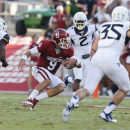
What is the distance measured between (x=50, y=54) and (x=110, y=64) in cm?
173

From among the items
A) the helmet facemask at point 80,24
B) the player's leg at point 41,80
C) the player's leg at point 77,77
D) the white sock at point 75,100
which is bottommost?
the player's leg at point 77,77

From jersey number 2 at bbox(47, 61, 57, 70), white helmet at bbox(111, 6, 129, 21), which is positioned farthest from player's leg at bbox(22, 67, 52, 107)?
white helmet at bbox(111, 6, 129, 21)

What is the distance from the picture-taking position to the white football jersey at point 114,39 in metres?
4.48

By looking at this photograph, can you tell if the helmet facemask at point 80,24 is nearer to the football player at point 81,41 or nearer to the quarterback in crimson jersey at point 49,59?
the football player at point 81,41

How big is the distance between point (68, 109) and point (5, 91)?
7.45 meters

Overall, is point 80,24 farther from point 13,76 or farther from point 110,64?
point 13,76

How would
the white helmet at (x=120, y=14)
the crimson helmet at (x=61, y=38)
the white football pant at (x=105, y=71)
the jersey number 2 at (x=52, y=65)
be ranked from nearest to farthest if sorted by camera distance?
the white football pant at (x=105, y=71) → the white helmet at (x=120, y=14) → the crimson helmet at (x=61, y=38) → the jersey number 2 at (x=52, y=65)

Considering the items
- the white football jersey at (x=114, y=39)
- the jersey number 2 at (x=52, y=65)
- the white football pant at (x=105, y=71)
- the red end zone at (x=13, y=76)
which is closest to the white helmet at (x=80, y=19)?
the jersey number 2 at (x=52, y=65)

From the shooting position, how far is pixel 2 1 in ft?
54.2

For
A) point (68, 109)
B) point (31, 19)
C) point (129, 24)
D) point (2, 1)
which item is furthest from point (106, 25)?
point (2, 1)

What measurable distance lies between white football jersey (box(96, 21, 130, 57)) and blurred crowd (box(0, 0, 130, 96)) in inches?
239

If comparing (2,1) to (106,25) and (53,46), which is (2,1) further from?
(106,25)

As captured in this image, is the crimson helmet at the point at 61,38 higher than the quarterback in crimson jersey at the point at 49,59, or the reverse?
the crimson helmet at the point at 61,38

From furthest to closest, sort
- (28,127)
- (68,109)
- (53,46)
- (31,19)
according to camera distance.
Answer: (31,19) < (53,46) < (68,109) < (28,127)
